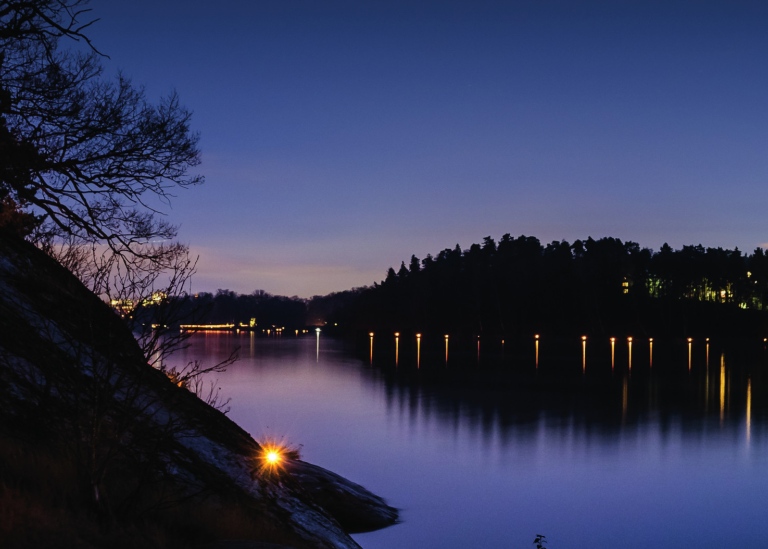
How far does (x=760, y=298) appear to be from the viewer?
167 m

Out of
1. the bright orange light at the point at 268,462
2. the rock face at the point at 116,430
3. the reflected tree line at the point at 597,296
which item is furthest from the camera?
the reflected tree line at the point at 597,296

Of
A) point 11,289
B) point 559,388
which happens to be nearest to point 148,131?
A: point 11,289

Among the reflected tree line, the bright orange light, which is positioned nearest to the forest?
the reflected tree line

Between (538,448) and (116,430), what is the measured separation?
3373 centimetres

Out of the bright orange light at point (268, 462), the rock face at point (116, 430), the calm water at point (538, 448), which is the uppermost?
the rock face at point (116, 430)

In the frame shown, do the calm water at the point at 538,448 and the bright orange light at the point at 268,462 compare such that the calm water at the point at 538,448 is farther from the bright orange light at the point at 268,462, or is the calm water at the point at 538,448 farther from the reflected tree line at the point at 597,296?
the reflected tree line at the point at 597,296

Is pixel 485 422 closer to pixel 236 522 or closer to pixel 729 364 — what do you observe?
pixel 236 522

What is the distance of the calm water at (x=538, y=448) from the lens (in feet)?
86.9

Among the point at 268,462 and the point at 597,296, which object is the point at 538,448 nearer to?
the point at 268,462

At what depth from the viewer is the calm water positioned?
26.5 m

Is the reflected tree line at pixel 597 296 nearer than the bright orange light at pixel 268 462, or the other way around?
the bright orange light at pixel 268 462

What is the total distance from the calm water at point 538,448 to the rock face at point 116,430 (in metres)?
9.63

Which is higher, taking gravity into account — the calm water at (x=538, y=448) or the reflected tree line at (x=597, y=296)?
the reflected tree line at (x=597, y=296)

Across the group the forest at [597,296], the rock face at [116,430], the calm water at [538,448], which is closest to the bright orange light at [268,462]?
the rock face at [116,430]
